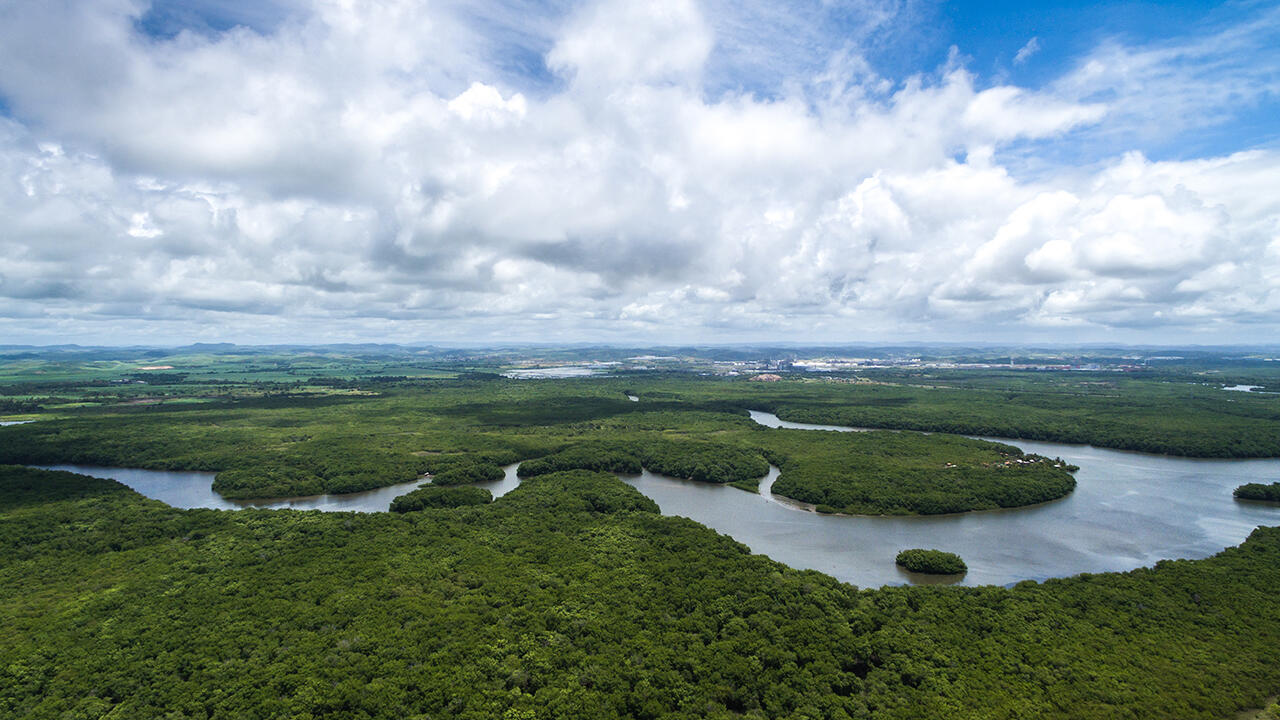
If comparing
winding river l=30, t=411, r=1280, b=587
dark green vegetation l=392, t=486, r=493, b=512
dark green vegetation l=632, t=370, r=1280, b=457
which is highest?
dark green vegetation l=632, t=370, r=1280, b=457

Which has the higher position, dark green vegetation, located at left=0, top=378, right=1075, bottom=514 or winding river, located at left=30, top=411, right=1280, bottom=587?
dark green vegetation, located at left=0, top=378, right=1075, bottom=514

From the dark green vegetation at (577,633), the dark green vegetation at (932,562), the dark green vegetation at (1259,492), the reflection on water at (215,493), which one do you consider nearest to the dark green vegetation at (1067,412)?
the dark green vegetation at (1259,492)

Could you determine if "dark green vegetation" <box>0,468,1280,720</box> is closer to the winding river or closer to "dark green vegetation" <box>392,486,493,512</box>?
the winding river

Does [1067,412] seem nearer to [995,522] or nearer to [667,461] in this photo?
[995,522]

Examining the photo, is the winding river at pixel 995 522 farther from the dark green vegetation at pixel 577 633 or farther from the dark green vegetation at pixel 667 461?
the dark green vegetation at pixel 577 633

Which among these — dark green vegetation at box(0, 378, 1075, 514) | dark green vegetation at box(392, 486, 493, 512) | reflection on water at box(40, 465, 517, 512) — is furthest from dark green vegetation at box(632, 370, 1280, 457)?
dark green vegetation at box(392, 486, 493, 512)

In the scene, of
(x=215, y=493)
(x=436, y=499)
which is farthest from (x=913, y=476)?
(x=215, y=493)

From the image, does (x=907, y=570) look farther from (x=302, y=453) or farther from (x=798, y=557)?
(x=302, y=453)
